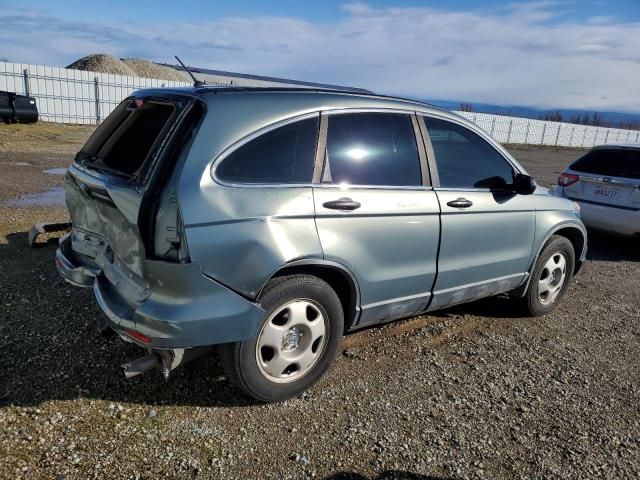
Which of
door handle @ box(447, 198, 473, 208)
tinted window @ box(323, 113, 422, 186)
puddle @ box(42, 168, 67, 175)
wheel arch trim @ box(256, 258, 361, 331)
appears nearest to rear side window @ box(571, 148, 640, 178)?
door handle @ box(447, 198, 473, 208)

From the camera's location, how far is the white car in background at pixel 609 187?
267 inches

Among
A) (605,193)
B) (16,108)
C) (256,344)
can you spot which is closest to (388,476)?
(256,344)

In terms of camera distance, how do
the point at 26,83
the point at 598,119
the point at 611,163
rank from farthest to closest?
the point at 598,119
the point at 26,83
the point at 611,163

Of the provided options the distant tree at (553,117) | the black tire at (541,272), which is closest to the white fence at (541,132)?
the distant tree at (553,117)

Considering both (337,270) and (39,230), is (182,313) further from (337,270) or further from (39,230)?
(39,230)

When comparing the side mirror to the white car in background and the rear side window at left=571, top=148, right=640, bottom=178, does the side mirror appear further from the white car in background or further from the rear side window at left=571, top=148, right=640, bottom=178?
the rear side window at left=571, top=148, right=640, bottom=178

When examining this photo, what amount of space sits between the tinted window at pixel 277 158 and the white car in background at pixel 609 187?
5.51 meters

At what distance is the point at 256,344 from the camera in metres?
2.98

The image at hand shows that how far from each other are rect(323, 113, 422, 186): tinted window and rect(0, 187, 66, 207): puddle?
6.31 m

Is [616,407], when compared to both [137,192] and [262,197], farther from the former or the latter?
[137,192]

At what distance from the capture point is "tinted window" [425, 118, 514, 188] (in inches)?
150

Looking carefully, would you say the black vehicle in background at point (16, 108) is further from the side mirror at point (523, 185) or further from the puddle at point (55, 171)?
the side mirror at point (523, 185)

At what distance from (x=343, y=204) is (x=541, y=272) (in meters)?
2.49

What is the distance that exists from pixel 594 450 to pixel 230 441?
6.76 feet
